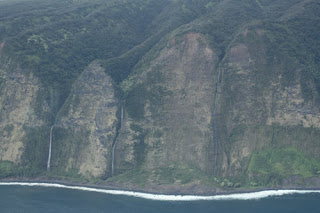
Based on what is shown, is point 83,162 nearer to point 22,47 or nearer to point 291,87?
point 22,47

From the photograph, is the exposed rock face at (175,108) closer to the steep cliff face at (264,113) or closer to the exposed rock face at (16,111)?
the steep cliff face at (264,113)

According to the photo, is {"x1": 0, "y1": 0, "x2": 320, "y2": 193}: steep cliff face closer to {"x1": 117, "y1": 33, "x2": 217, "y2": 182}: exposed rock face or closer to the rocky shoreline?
{"x1": 117, "y1": 33, "x2": 217, "y2": 182}: exposed rock face

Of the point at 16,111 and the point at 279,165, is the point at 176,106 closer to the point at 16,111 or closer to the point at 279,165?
the point at 279,165

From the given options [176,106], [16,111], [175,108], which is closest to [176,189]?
[175,108]

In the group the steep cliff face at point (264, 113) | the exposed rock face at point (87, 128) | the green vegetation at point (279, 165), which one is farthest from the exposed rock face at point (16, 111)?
the green vegetation at point (279, 165)

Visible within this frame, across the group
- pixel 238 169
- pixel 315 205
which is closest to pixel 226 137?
pixel 238 169

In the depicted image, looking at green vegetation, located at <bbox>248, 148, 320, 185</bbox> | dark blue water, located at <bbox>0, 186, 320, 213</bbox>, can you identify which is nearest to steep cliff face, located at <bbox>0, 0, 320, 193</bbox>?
green vegetation, located at <bbox>248, 148, 320, 185</bbox>
